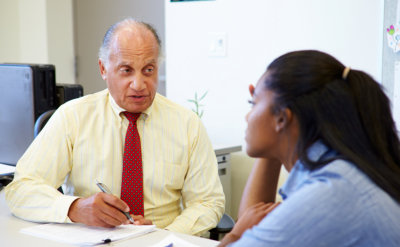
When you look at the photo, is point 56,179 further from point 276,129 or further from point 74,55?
point 74,55

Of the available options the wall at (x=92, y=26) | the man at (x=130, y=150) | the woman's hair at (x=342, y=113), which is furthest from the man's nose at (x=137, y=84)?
the wall at (x=92, y=26)

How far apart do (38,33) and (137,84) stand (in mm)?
2837

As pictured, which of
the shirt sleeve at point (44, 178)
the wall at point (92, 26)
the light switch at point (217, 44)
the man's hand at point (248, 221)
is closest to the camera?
the man's hand at point (248, 221)

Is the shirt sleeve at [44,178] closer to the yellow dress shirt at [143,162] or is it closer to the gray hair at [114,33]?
the yellow dress shirt at [143,162]

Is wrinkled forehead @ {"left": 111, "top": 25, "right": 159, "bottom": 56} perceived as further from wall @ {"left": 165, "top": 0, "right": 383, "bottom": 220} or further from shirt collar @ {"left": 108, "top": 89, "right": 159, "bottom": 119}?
wall @ {"left": 165, "top": 0, "right": 383, "bottom": 220}

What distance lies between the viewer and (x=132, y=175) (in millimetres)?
1691

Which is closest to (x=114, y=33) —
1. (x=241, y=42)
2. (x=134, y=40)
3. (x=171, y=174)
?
(x=134, y=40)

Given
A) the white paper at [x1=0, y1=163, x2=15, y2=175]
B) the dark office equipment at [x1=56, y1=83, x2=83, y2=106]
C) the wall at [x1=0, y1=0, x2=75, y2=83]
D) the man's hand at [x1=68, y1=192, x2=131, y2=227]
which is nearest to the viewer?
the man's hand at [x1=68, y1=192, x2=131, y2=227]

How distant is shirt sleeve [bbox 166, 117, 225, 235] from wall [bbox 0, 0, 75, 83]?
9.07 ft

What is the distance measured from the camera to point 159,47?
5.75ft

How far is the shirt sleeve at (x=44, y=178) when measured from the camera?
151 cm

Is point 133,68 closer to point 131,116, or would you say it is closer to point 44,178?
point 131,116

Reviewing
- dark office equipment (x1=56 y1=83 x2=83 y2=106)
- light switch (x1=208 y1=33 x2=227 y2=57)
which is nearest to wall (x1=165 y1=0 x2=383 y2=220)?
light switch (x1=208 y1=33 x2=227 y2=57)

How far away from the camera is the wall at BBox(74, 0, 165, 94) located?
14.0 ft
